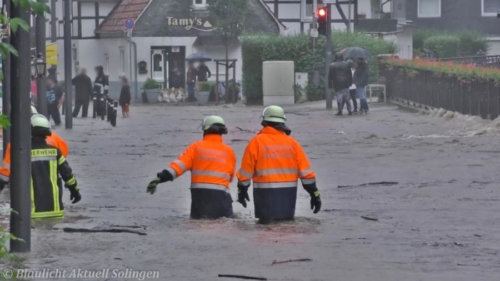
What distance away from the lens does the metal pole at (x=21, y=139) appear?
10.3m

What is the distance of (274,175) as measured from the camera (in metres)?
12.6

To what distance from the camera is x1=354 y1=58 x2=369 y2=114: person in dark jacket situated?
1431 inches

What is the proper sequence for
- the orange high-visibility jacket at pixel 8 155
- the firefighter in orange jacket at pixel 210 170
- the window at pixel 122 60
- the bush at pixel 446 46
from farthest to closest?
the bush at pixel 446 46 → the window at pixel 122 60 → the firefighter in orange jacket at pixel 210 170 → the orange high-visibility jacket at pixel 8 155

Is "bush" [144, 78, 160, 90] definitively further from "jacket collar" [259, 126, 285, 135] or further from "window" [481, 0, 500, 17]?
"jacket collar" [259, 126, 285, 135]

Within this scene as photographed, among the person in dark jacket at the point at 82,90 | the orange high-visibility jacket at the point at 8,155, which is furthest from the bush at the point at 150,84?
the orange high-visibility jacket at the point at 8,155

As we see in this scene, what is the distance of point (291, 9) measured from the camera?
61.7m

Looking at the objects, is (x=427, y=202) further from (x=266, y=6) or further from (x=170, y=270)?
(x=266, y=6)

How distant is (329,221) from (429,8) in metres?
60.9

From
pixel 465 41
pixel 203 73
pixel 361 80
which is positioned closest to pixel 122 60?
pixel 203 73

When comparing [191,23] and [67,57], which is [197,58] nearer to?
[191,23]

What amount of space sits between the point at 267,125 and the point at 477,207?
9.98ft

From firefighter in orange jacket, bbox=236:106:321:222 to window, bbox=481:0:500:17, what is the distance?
198 feet

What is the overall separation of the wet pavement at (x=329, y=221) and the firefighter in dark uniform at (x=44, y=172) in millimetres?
258

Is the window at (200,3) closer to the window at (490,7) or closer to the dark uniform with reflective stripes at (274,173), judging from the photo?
the window at (490,7)
